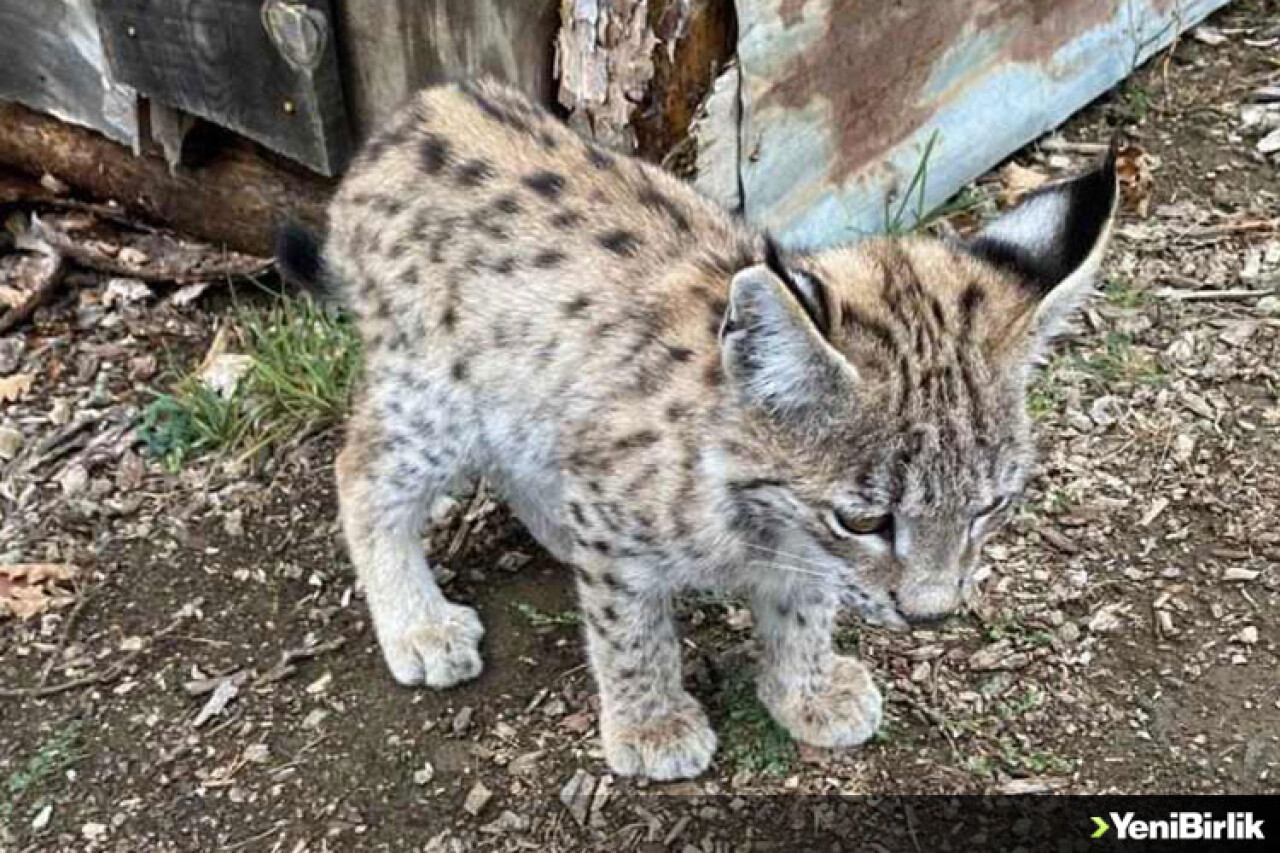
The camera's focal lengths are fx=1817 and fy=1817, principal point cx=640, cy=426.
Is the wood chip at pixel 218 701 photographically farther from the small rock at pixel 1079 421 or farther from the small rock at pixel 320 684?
the small rock at pixel 1079 421

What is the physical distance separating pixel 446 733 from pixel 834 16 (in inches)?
80.8

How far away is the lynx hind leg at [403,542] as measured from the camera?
394 cm

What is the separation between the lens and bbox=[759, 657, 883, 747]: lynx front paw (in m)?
3.75

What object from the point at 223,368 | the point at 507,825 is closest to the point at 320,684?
the point at 507,825

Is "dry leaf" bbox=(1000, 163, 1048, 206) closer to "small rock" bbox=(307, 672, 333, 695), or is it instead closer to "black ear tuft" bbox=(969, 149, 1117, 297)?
"black ear tuft" bbox=(969, 149, 1117, 297)

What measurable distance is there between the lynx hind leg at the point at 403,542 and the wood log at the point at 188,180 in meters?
1.16

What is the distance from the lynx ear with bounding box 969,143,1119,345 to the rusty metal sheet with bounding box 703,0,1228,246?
1.32m

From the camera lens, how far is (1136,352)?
4.72 meters

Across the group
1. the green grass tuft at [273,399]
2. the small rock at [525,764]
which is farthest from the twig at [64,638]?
the small rock at [525,764]

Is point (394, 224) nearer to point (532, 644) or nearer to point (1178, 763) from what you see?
point (532, 644)

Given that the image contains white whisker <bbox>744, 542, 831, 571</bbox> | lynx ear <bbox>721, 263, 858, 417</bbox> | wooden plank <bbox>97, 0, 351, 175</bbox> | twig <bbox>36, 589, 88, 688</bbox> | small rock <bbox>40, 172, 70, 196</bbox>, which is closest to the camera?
lynx ear <bbox>721, 263, 858, 417</bbox>

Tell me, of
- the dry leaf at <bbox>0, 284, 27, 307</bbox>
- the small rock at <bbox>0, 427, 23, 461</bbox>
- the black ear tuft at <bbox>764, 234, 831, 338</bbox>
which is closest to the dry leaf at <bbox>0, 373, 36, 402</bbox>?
the small rock at <bbox>0, 427, 23, 461</bbox>

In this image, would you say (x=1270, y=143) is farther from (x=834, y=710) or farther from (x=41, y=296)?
(x=41, y=296)

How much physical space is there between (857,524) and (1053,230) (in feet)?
2.06
